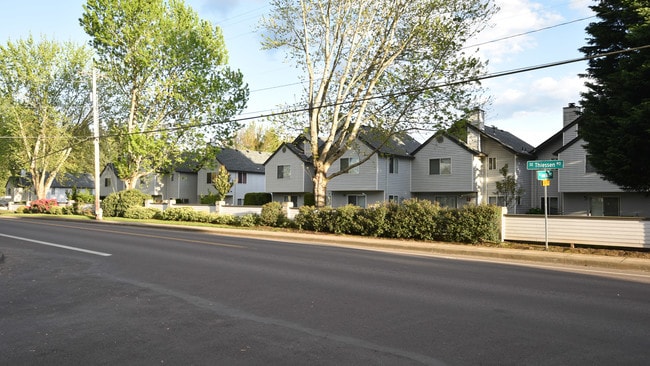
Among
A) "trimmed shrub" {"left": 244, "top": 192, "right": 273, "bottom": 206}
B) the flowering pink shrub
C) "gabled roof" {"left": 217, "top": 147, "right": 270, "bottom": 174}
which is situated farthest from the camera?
"gabled roof" {"left": 217, "top": 147, "right": 270, "bottom": 174}

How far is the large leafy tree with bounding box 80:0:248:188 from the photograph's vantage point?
35312 mm

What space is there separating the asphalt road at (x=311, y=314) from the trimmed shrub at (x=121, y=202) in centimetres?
2548

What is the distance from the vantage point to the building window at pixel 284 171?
45062 mm

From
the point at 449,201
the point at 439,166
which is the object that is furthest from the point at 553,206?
the point at 439,166

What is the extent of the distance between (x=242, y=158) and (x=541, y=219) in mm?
43856

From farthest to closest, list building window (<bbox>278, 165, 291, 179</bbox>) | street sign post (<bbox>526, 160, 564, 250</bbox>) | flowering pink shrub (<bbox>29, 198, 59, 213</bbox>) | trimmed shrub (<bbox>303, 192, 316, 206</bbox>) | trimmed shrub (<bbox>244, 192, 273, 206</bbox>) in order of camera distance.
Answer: trimmed shrub (<bbox>244, 192, 273, 206</bbox>) < building window (<bbox>278, 165, 291, 179</bbox>) < flowering pink shrub (<bbox>29, 198, 59, 213</bbox>) < trimmed shrub (<bbox>303, 192, 316, 206</bbox>) < street sign post (<bbox>526, 160, 564, 250</bbox>)

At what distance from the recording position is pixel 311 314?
6797 mm

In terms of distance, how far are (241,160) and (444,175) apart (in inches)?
1057

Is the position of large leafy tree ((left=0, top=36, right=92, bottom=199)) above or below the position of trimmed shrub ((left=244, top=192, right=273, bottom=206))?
above

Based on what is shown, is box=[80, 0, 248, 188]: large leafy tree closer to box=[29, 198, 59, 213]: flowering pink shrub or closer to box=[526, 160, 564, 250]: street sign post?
box=[29, 198, 59, 213]: flowering pink shrub

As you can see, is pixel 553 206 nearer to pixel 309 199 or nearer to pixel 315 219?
pixel 309 199

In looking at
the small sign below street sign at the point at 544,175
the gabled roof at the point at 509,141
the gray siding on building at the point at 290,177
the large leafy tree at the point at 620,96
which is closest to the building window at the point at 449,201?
the gabled roof at the point at 509,141

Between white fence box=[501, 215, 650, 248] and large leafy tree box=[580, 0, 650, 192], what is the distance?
1.54m

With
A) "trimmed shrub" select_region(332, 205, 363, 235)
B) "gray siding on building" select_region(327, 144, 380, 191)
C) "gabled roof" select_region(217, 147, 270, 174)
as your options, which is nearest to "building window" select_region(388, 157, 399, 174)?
"gray siding on building" select_region(327, 144, 380, 191)
